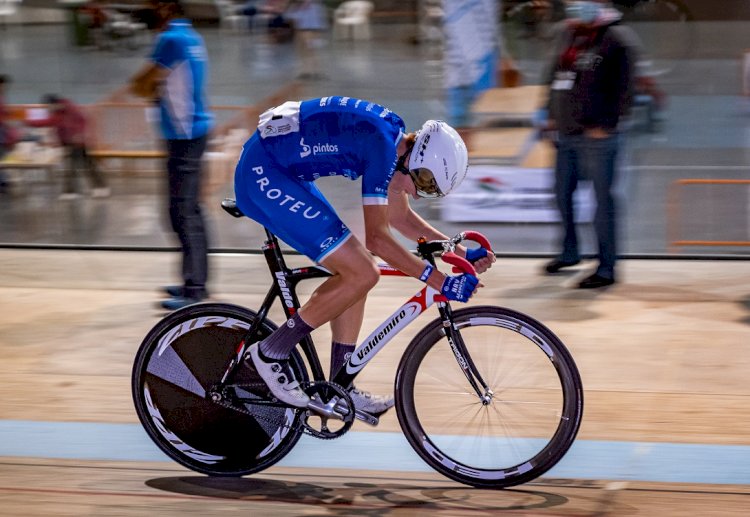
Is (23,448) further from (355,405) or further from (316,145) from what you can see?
(316,145)

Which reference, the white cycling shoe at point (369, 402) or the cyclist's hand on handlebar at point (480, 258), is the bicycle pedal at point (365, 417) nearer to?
the white cycling shoe at point (369, 402)

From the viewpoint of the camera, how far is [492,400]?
3795mm

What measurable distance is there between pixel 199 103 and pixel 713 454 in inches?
131

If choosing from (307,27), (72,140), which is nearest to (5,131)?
(72,140)

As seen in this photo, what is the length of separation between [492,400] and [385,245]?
71cm

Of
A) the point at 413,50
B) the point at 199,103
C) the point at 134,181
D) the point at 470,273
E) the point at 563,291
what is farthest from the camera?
the point at 134,181

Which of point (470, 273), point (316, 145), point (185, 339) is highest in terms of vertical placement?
point (316, 145)

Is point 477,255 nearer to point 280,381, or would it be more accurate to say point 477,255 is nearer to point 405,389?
point 405,389

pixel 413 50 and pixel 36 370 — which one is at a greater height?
pixel 413 50

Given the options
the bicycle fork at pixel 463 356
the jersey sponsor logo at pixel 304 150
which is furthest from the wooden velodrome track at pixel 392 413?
the jersey sponsor logo at pixel 304 150

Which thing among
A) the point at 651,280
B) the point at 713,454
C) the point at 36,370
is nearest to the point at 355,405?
the point at 713,454

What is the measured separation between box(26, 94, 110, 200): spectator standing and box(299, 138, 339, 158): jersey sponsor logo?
622 cm

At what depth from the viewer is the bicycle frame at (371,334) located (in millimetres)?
3697

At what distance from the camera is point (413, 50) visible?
30.7ft
